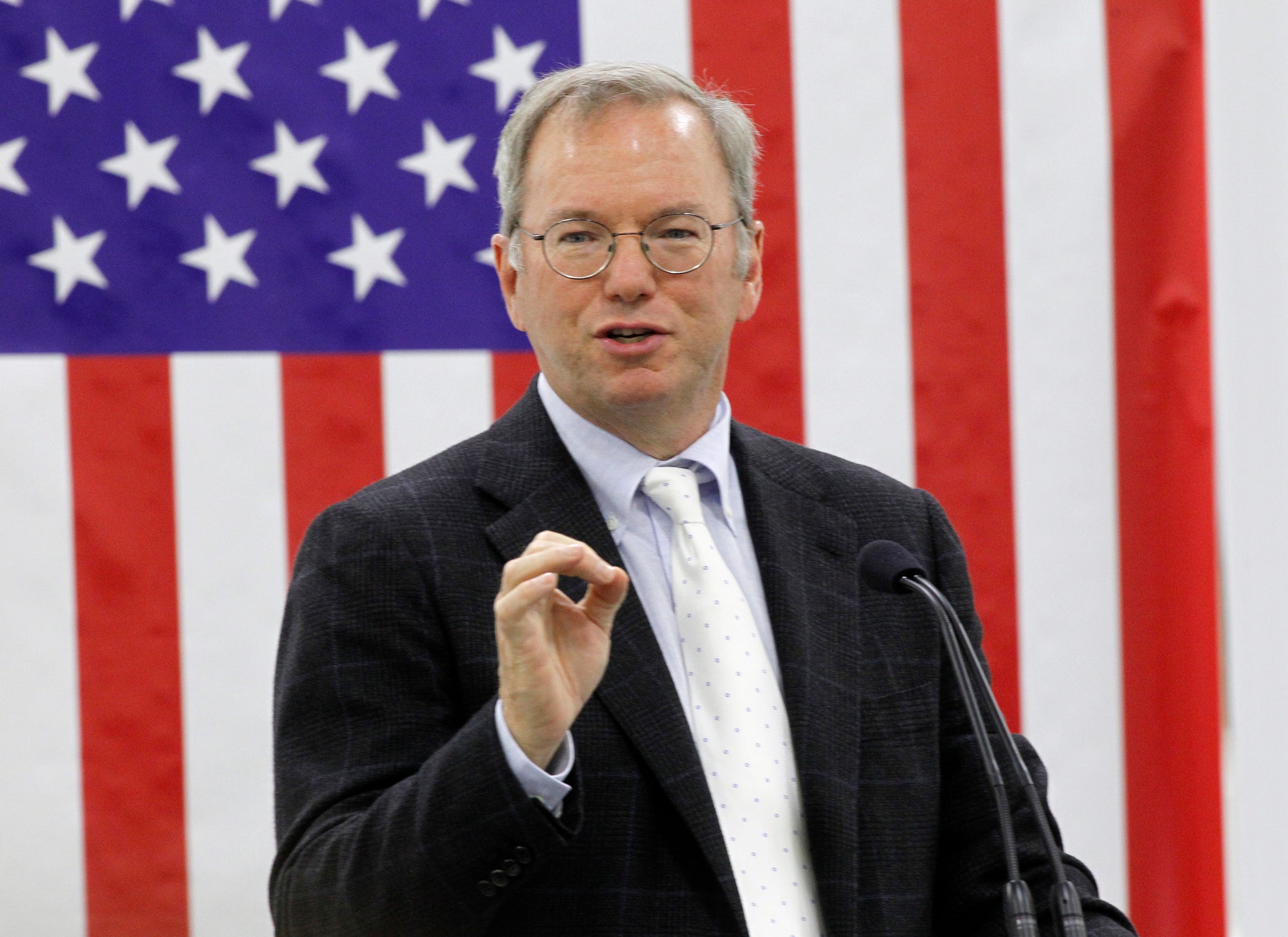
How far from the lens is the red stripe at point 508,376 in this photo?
7.29 ft

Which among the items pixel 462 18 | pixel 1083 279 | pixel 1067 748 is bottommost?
pixel 1067 748

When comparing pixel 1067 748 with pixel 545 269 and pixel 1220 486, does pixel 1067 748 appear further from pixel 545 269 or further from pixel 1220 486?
pixel 545 269

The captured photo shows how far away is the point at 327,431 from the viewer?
7.16 feet

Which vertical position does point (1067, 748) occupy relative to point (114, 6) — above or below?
below

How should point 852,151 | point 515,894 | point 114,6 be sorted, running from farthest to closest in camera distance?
point 852,151 → point 114,6 → point 515,894

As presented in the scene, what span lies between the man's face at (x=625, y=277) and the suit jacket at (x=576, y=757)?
0.09 m

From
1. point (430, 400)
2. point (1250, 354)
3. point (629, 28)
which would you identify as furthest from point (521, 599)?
point (1250, 354)

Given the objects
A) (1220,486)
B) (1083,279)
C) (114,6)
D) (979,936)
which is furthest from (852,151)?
(979,936)

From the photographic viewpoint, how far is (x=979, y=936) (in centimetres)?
132

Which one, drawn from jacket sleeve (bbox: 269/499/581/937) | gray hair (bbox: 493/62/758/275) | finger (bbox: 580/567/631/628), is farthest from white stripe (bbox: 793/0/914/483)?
finger (bbox: 580/567/631/628)

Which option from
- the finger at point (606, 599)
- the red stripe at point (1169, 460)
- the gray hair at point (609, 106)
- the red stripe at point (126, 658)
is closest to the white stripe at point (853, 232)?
the red stripe at point (1169, 460)

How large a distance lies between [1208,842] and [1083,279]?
985mm

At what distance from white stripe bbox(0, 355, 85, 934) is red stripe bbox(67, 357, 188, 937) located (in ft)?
0.07

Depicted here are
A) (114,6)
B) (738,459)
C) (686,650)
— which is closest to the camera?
(686,650)
